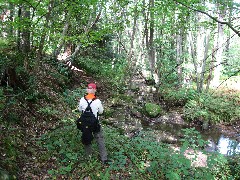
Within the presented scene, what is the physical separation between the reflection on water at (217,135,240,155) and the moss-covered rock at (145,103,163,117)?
339 centimetres

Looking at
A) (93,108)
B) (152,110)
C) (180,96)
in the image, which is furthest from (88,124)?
(180,96)

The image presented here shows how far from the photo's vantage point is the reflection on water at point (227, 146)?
32.8 ft

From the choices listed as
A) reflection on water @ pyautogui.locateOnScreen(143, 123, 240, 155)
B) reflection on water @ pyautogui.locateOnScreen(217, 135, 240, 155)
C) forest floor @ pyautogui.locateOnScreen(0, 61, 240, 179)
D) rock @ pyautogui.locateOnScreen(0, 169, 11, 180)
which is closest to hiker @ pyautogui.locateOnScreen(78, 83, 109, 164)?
forest floor @ pyautogui.locateOnScreen(0, 61, 240, 179)

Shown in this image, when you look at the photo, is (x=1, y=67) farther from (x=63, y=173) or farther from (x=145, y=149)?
(x=145, y=149)

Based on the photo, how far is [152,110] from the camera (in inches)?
524

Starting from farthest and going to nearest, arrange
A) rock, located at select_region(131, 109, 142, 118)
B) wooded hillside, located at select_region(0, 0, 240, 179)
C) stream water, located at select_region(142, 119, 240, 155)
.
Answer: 1. rock, located at select_region(131, 109, 142, 118)
2. stream water, located at select_region(142, 119, 240, 155)
3. wooded hillside, located at select_region(0, 0, 240, 179)

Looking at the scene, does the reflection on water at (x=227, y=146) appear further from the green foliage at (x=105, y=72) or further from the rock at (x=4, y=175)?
the rock at (x=4, y=175)

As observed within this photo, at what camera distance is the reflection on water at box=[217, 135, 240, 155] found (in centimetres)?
998

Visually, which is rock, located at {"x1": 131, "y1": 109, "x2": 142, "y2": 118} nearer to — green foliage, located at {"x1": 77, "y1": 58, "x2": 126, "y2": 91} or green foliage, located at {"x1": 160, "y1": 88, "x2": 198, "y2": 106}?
green foliage, located at {"x1": 77, "y1": 58, "x2": 126, "y2": 91}

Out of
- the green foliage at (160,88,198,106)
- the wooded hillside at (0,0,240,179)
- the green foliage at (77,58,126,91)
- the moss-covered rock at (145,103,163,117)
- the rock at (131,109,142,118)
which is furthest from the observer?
the green foliage at (77,58,126,91)

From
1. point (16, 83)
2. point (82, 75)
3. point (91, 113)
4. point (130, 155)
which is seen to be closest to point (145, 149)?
point (130, 155)

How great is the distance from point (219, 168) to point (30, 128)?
5860 mm

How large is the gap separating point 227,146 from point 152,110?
413 cm

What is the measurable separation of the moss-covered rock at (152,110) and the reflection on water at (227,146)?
11.1 ft
